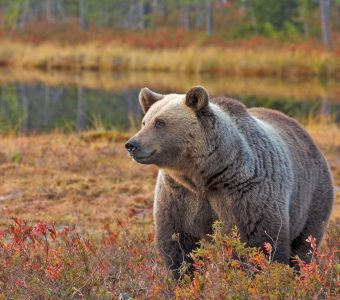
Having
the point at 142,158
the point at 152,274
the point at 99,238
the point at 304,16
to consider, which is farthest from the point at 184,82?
the point at 152,274

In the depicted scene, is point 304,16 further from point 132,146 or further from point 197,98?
point 132,146

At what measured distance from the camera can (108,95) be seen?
27438 millimetres

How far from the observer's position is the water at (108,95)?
68.8 feet

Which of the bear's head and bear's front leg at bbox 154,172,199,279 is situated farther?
bear's front leg at bbox 154,172,199,279

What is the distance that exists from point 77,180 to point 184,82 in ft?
70.3

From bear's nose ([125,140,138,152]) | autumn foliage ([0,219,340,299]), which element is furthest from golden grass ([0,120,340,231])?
bear's nose ([125,140,138,152])

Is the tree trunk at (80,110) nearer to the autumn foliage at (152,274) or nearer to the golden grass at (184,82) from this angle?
the golden grass at (184,82)

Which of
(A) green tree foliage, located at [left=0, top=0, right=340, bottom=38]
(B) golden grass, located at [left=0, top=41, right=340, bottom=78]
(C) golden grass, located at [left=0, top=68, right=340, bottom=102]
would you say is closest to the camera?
(C) golden grass, located at [left=0, top=68, right=340, bottom=102]

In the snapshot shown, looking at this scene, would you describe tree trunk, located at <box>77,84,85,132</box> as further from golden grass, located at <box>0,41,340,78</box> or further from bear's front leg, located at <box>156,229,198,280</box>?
bear's front leg, located at <box>156,229,198,280</box>

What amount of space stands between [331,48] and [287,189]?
35.2m

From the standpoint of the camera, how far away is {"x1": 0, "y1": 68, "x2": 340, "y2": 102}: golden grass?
28234mm

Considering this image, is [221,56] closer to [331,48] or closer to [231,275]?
[331,48]

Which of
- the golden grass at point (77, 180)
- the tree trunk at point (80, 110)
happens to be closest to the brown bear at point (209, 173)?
the golden grass at point (77, 180)

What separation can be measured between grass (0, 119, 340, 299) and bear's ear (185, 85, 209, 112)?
101 centimetres
